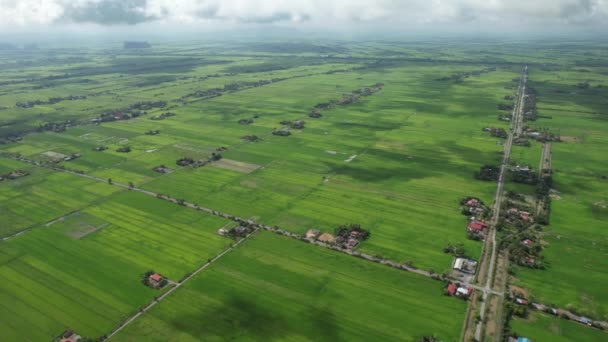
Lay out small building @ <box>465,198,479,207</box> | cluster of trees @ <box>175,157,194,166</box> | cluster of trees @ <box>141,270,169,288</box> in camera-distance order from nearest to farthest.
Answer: cluster of trees @ <box>141,270,169,288</box> → small building @ <box>465,198,479,207</box> → cluster of trees @ <box>175,157,194,166</box>

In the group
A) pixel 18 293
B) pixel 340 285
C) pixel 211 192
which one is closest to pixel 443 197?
pixel 340 285

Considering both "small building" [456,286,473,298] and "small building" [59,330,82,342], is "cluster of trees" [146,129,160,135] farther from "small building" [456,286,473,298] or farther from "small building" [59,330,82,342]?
"small building" [456,286,473,298]

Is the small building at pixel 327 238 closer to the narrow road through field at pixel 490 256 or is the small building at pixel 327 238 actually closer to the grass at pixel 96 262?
the grass at pixel 96 262

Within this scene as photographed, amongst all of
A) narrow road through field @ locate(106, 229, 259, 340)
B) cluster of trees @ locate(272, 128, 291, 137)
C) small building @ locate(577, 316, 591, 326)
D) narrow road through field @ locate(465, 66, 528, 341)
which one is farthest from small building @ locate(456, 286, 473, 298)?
cluster of trees @ locate(272, 128, 291, 137)

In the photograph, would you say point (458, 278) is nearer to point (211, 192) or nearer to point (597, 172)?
point (211, 192)

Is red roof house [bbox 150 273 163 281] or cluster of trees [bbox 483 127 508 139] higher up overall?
cluster of trees [bbox 483 127 508 139]

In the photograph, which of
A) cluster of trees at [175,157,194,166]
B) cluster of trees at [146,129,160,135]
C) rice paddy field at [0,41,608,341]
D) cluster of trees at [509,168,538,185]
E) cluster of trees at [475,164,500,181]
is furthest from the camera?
cluster of trees at [146,129,160,135]

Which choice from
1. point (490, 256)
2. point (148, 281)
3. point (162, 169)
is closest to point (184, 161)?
point (162, 169)
